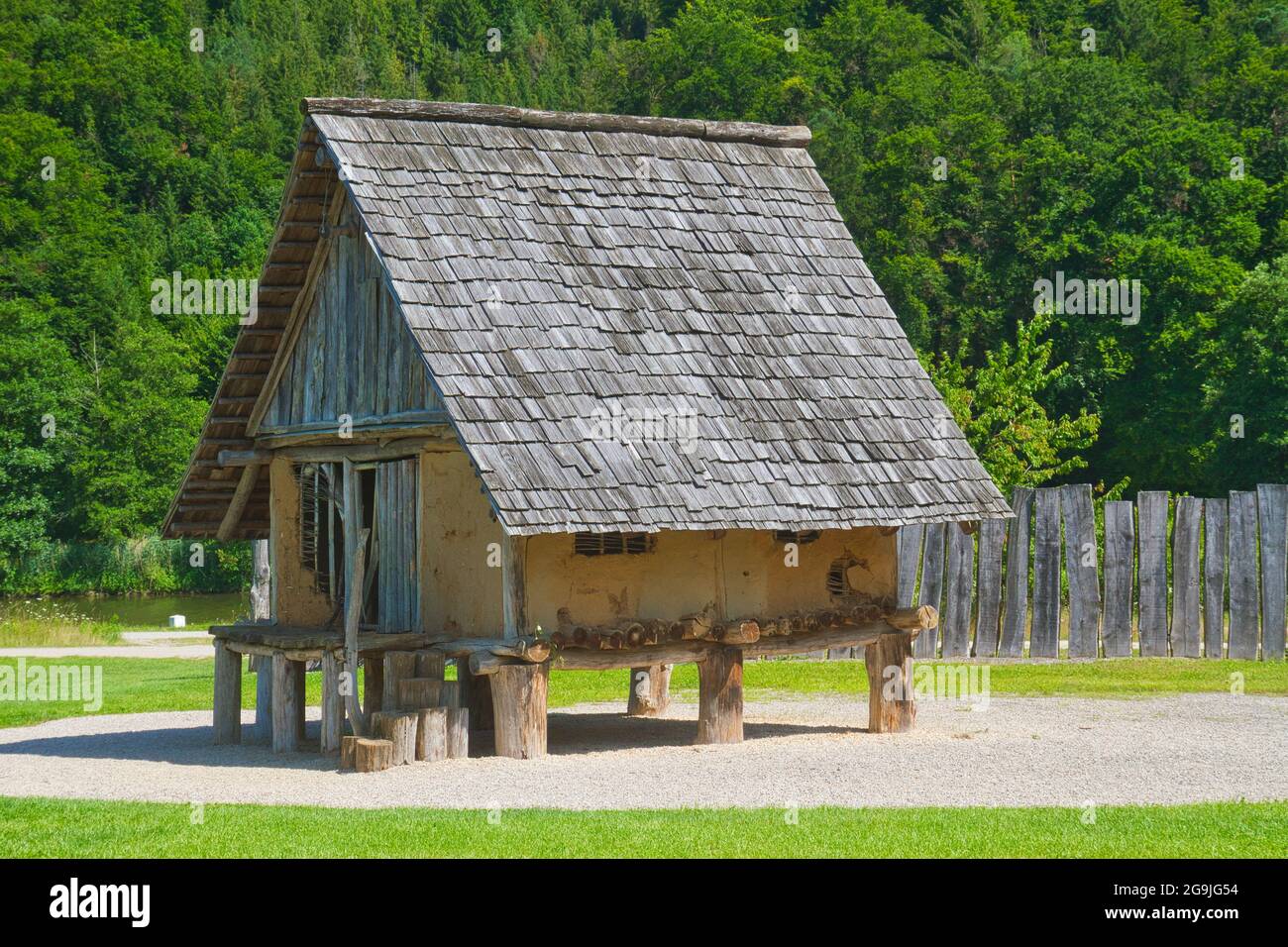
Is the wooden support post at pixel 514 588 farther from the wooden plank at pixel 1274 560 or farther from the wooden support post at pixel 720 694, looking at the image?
the wooden plank at pixel 1274 560

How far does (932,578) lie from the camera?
85.2ft

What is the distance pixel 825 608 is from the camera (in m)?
18.6

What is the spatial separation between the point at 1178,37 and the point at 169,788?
191 feet

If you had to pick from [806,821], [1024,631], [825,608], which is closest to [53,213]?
[1024,631]

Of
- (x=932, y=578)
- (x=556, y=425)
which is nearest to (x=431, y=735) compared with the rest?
(x=556, y=425)

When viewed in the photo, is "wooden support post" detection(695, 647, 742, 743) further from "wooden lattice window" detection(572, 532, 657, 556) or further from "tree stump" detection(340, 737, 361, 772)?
"tree stump" detection(340, 737, 361, 772)

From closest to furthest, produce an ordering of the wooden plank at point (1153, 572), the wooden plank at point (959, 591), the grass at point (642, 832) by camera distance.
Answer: the grass at point (642, 832) < the wooden plank at point (1153, 572) < the wooden plank at point (959, 591)

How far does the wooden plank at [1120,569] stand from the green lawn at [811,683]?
0.49 meters

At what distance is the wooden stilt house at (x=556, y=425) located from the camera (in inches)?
639

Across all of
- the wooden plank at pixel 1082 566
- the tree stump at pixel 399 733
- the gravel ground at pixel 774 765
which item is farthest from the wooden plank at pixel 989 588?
the tree stump at pixel 399 733

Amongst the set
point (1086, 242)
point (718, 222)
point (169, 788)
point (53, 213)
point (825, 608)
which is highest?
point (53, 213)

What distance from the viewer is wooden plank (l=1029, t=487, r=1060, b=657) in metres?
24.8

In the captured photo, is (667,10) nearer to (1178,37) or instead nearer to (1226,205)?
(1178,37)

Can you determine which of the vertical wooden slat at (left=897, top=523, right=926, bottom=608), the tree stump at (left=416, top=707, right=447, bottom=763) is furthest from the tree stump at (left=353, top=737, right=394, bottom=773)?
the vertical wooden slat at (left=897, top=523, right=926, bottom=608)
